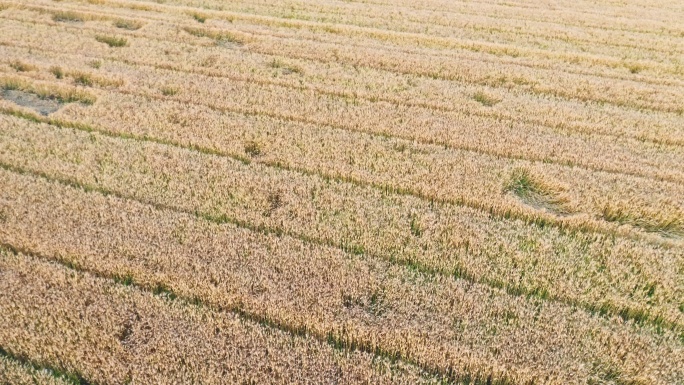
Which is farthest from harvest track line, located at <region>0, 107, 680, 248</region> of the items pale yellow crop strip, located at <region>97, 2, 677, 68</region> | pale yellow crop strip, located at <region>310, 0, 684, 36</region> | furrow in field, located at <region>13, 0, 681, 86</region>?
pale yellow crop strip, located at <region>310, 0, 684, 36</region>

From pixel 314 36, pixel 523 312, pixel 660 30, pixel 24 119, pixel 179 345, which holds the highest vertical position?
pixel 660 30

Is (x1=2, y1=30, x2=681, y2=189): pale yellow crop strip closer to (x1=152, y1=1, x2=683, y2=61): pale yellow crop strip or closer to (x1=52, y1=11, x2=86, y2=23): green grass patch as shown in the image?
(x1=152, y1=1, x2=683, y2=61): pale yellow crop strip

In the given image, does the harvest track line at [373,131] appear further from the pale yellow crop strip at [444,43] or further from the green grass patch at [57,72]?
the pale yellow crop strip at [444,43]

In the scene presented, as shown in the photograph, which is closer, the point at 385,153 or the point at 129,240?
the point at 129,240

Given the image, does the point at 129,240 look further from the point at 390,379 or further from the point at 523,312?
the point at 523,312

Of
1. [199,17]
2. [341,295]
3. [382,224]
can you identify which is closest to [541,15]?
[199,17]

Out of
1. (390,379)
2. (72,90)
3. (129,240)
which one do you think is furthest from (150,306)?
(72,90)

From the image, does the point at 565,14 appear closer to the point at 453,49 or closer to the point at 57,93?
the point at 453,49

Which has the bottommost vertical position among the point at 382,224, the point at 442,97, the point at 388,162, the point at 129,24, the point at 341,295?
the point at 341,295
